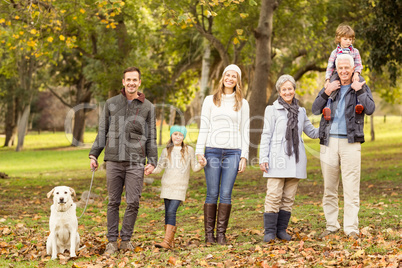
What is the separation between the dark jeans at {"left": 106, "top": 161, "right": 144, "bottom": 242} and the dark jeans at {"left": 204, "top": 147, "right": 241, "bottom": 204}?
93 cm

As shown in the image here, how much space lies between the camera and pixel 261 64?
17344mm

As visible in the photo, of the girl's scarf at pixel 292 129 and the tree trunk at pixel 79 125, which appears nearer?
the girl's scarf at pixel 292 129

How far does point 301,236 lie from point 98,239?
3138mm

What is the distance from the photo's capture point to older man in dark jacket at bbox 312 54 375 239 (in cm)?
624

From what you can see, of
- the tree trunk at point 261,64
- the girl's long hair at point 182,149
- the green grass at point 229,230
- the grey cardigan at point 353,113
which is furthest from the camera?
the tree trunk at point 261,64

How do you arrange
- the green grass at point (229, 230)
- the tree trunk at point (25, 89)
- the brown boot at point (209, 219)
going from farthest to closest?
the tree trunk at point (25, 89) → the brown boot at point (209, 219) → the green grass at point (229, 230)

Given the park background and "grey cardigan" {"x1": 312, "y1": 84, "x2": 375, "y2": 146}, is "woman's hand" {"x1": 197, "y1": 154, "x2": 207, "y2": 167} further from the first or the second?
"grey cardigan" {"x1": 312, "y1": 84, "x2": 375, "y2": 146}

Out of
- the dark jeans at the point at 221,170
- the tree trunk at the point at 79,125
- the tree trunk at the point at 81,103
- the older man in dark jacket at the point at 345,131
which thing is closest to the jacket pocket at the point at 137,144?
the dark jeans at the point at 221,170

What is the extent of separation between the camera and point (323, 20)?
19.5 metres

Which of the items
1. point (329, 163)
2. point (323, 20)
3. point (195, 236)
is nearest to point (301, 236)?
point (329, 163)

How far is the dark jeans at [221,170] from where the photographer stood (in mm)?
6508

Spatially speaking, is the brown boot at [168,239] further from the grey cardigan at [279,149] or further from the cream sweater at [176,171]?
the grey cardigan at [279,149]

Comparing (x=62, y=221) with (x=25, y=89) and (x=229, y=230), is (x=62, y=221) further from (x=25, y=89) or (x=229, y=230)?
(x=25, y=89)

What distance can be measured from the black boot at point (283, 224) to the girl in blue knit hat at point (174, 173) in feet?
4.34
